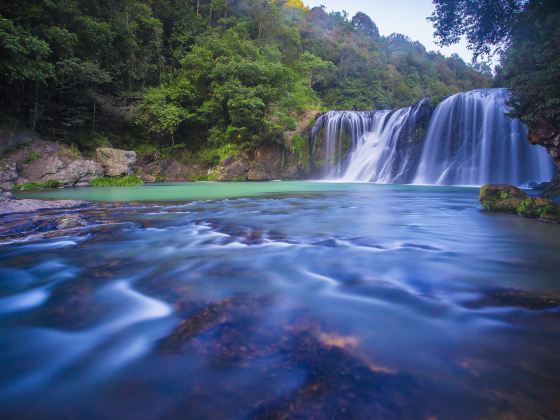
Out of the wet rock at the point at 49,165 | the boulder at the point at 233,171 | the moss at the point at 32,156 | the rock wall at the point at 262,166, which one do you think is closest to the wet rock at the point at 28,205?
the wet rock at the point at 49,165

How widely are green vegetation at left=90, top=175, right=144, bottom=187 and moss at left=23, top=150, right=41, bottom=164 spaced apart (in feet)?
7.27

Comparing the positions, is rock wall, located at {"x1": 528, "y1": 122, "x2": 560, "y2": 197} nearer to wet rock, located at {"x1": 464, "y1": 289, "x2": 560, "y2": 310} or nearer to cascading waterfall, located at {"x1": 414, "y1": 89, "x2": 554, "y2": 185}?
wet rock, located at {"x1": 464, "y1": 289, "x2": 560, "y2": 310}

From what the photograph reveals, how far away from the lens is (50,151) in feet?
46.5

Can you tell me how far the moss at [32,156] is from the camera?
1331 centimetres

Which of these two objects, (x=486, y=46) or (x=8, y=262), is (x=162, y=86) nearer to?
(x=486, y=46)

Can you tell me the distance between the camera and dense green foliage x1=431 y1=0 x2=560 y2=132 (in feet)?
19.6

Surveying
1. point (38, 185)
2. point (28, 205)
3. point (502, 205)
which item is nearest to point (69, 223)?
point (28, 205)

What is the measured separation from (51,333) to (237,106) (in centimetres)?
1821

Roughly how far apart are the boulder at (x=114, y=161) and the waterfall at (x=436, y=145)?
11.1 m

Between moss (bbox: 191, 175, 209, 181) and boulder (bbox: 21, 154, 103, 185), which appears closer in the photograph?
boulder (bbox: 21, 154, 103, 185)

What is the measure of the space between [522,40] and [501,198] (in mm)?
4433

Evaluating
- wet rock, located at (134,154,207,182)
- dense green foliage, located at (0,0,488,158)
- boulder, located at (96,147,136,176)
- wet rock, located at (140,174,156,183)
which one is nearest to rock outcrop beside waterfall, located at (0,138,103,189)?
boulder, located at (96,147,136,176)

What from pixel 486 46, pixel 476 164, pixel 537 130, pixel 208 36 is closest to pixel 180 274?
Result: pixel 537 130

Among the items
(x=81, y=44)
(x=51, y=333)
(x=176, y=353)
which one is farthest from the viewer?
(x=81, y=44)
